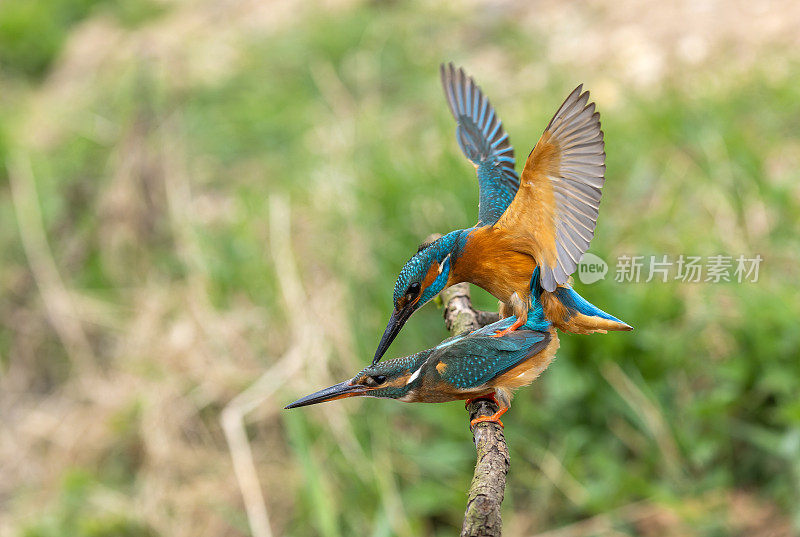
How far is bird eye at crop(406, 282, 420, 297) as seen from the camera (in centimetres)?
129

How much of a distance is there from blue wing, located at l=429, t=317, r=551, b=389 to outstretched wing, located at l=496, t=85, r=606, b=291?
0.13m

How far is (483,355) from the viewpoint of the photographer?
50.9 inches

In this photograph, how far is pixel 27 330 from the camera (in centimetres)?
568

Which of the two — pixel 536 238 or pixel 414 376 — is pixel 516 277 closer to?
pixel 536 238

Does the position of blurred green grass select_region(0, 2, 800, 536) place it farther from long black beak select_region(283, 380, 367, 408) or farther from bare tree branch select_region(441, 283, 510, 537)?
long black beak select_region(283, 380, 367, 408)

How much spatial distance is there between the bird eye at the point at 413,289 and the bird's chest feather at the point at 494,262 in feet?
0.37

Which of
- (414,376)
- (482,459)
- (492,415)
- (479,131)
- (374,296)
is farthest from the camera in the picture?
(374,296)

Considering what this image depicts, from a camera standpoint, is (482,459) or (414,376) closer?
(482,459)

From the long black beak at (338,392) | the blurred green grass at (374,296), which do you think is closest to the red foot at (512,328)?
the long black beak at (338,392)

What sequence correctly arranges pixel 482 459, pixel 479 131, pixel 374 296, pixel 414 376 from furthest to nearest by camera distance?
pixel 374 296 < pixel 479 131 < pixel 414 376 < pixel 482 459

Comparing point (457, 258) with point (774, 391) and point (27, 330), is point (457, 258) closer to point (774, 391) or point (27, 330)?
point (774, 391)

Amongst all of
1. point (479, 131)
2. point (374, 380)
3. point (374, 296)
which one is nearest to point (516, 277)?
point (374, 380)

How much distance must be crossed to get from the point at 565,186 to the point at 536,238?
0.31 feet

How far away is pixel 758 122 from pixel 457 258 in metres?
3.94
